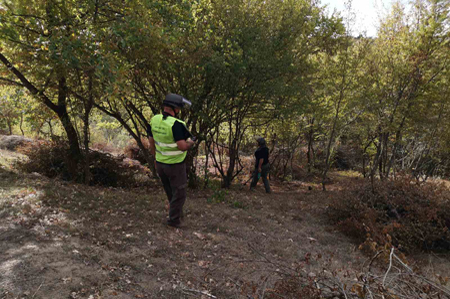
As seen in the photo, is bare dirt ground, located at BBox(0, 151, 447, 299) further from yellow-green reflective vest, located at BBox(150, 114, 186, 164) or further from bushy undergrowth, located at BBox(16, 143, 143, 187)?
yellow-green reflective vest, located at BBox(150, 114, 186, 164)

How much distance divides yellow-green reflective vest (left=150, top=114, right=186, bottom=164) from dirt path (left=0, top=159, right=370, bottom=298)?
1.23 m

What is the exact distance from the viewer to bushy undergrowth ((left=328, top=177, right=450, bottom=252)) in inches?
216

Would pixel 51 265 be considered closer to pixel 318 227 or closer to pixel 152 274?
pixel 152 274

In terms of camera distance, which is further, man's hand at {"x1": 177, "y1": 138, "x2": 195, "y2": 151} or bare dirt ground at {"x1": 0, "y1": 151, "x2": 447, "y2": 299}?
man's hand at {"x1": 177, "y1": 138, "x2": 195, "y2": 151}

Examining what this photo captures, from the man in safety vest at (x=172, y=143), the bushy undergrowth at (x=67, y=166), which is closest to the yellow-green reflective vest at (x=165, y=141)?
the man in safety vest at (x=172, y=143)

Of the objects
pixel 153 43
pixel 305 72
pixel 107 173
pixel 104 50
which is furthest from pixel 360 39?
pixel 107 173

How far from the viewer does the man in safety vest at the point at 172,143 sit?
4.33m

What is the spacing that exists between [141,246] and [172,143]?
5.20ft

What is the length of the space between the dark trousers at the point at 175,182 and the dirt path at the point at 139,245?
1.10 feet

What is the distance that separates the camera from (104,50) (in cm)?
527

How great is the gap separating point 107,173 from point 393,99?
9.78 meters

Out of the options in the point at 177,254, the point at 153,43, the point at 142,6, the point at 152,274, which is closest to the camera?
the point at 152,274

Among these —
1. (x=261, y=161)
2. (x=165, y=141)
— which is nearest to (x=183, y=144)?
(x=165, y=141)

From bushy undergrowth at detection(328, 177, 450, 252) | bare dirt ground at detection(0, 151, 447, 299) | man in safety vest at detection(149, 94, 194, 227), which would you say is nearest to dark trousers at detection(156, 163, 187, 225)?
man in safety vest at detection(149, 94, 194, 227)
